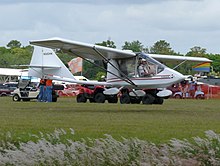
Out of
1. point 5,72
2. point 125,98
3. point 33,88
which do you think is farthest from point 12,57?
point 125,98

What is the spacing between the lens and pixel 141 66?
3541 centimetres

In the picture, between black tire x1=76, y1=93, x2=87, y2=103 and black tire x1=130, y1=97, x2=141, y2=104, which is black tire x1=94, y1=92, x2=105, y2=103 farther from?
black tire x1=130, y1=97, x2=141, y2=104

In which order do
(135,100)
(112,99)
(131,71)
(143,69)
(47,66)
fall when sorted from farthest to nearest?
1. (47,66)
2. (112,99)
3. (135,100)
4. (131,71)
5. (143,69)

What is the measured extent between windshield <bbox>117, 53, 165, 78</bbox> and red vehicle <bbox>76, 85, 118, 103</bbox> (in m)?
6.02

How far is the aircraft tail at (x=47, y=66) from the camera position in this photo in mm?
47125

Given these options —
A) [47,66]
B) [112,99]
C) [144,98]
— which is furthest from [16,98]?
[144,98]

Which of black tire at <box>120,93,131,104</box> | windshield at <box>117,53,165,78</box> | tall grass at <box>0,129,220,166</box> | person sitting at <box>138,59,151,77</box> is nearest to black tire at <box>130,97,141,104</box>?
black tire at <box>120,93,131,104</box>

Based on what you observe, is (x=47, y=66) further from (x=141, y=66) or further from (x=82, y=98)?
(x=141, y=66)

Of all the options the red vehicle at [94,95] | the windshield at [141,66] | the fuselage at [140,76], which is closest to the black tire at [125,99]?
the red vehicle at [94,95]

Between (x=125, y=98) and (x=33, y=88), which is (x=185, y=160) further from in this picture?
(x=33, y=88)

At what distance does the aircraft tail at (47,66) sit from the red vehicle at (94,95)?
2.45m

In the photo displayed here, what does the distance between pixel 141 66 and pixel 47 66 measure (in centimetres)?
1308

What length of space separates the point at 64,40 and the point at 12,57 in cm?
12551

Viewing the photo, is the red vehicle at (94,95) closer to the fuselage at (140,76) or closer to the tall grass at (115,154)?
the fuselage at (140,76)
